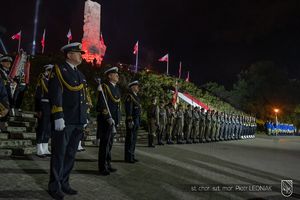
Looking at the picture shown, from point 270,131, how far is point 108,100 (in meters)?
35.7

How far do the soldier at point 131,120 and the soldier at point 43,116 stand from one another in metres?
2.00

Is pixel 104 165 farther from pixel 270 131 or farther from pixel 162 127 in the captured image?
pixel 270 131

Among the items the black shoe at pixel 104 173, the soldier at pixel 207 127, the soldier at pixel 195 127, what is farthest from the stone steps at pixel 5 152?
the soldier at pixel 207 127

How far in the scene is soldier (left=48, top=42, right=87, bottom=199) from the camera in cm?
506

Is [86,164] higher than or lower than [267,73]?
lower

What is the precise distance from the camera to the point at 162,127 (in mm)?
16531

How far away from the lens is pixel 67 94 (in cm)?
536

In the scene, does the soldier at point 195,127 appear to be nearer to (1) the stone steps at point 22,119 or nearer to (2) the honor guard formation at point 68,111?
(1) the stone steps at point 22,119

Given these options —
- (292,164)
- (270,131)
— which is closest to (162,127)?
(292,164)

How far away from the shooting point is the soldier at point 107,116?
7.10 metres

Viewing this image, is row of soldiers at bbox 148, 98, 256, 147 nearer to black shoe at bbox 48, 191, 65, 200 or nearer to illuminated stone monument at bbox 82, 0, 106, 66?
black shoe at bbox 48, 191, 65, 200

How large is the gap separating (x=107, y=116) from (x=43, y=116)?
2.36 m

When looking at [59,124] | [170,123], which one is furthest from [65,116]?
[170,123]

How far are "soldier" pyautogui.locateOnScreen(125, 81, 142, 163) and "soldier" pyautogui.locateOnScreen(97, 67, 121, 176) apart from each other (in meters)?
1.30
